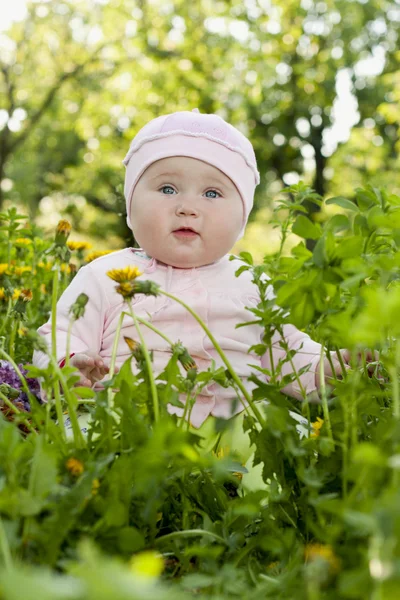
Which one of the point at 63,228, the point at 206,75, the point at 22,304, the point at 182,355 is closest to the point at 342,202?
the point at 182,355

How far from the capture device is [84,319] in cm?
194

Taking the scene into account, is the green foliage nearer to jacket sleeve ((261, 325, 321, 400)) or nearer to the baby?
jacket sleeve ((261, 325, 321, 400))

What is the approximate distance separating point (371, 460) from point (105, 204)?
75.6ft

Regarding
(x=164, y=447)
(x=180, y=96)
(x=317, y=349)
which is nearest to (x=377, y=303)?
(x=164, y=447)

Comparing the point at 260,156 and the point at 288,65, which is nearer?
the point at 288,65

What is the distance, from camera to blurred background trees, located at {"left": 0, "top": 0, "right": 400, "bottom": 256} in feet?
56.9

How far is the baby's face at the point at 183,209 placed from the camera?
1.97 meters

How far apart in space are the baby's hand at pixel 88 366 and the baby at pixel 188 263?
255 millimetres

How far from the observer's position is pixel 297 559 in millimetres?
963

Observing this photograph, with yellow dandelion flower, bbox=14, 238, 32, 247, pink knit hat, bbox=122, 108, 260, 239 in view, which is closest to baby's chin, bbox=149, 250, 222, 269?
pink knit hat, bbox=122, 108, 260, 239

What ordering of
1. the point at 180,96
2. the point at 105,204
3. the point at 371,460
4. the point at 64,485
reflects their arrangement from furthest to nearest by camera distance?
the point at 105,204, the point at 180,96, the point at 64,485, the point at 371,460

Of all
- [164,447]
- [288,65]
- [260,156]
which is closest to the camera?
[164,447]

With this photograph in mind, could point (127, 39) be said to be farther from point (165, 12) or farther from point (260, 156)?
point (260, 156)

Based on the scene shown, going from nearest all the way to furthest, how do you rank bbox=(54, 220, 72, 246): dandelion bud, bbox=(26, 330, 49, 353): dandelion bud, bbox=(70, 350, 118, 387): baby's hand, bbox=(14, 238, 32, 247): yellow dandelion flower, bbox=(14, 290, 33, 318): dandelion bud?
bbox=(26, 330, 49, 353): dandelion bud → bbox=(54, 220, 72, 246): dandelion bud → bbox=(70, 350, 118, 387): baby's hand → bbox=(14, 290, 33, 318): dandelion bud → bbox=(14, 238, 32, 247): yellow dandelion flower
